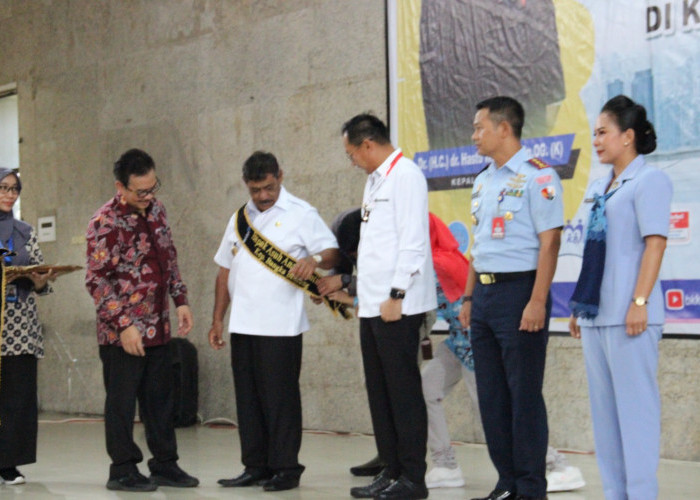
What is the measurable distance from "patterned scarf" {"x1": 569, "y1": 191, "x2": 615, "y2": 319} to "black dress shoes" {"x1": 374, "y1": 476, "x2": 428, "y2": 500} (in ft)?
3.43

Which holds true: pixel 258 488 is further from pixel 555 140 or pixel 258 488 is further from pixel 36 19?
pixel 36 19

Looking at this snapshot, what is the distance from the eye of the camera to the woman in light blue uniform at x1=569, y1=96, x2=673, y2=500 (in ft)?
10.4

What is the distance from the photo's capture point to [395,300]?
384cm

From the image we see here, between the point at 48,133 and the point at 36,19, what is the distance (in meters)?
1.03

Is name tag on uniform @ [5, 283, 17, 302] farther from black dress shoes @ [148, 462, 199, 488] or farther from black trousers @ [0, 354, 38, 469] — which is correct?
black dress shoes @ [148, 462, 199, 488]

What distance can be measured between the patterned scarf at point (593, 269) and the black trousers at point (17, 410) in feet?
8.86

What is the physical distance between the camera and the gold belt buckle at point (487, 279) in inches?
140

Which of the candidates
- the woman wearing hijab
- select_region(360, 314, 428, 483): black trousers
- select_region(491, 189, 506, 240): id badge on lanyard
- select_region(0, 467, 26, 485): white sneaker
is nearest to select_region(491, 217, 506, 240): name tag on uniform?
select_region(491, 189, 506, 240): id badge on lanyard

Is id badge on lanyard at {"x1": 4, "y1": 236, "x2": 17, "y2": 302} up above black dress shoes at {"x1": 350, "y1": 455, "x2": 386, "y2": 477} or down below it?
above

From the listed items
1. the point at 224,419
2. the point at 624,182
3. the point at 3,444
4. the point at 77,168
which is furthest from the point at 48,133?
the point at 624,182

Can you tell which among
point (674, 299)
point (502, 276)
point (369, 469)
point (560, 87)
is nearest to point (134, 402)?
point (369, 469)

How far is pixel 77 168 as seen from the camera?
27.7ft

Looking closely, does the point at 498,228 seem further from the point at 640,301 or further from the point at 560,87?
the point at 560,87


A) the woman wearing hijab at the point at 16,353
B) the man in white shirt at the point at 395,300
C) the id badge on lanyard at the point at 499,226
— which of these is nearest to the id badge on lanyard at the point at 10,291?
the woman wearing hijab at the point at 16,353
